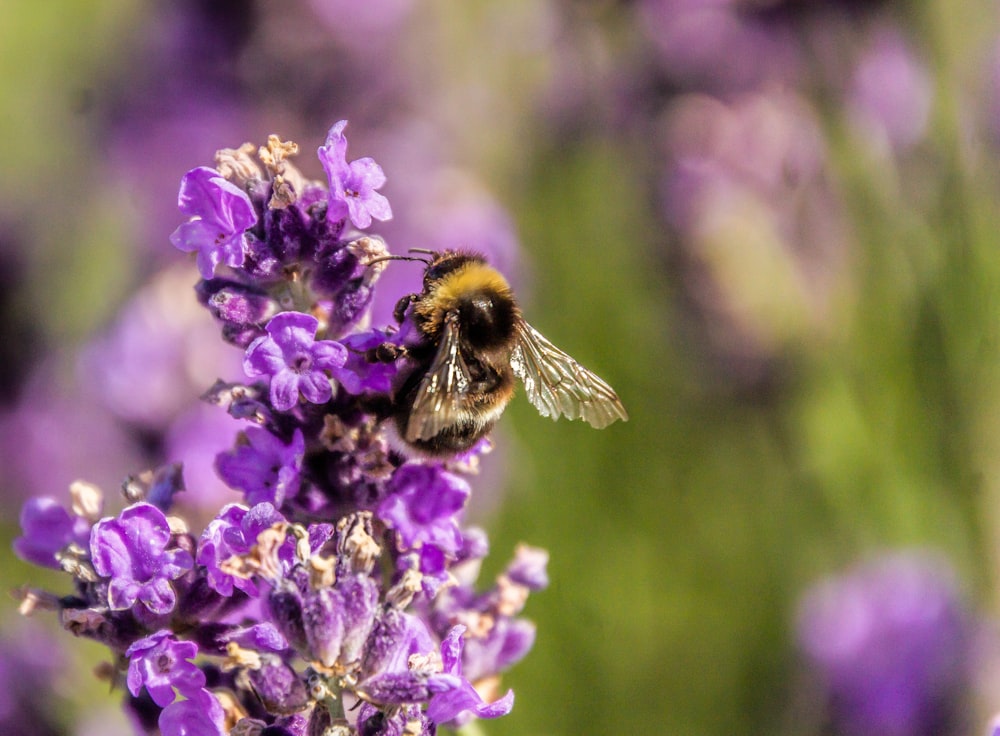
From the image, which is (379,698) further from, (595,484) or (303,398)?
(595,484)

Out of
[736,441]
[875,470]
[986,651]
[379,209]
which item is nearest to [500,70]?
[736,441]

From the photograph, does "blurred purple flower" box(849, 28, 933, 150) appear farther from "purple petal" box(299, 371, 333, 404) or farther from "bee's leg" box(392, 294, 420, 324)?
"purple petal" box(299, 371, 333, 404)

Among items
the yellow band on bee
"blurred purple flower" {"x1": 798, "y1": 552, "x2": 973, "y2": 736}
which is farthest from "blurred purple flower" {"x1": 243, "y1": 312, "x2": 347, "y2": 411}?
"blurred purple flower" {"x1": 798, "y1": 552, "x2": 973, "y2": 736}

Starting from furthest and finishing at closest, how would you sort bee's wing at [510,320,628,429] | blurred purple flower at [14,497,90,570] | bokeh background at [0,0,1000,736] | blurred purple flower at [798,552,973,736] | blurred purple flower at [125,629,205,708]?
bokeh background at [0,0,1000,736], blurred purple flower at [798,552,973,736], bee's wing at [510,320,628,429], blurred purple flower at [14,497,90,570], blurred purple flower at [125,629,205,708]

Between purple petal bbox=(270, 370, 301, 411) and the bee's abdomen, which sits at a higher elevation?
the bee's abdomen

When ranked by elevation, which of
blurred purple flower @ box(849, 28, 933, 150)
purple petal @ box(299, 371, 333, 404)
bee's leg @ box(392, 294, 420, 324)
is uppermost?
blurred purple flower @ box(849, 28, 933, 150)

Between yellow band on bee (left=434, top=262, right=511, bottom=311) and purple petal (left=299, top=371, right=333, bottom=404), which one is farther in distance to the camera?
yellow band on bee (left=434, top=262, right=511, bottom=311)

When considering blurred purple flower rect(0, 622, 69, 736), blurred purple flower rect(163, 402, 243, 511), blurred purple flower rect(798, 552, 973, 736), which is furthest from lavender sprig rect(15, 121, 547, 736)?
blurred purple flower rect(798, 552, 973, 736)

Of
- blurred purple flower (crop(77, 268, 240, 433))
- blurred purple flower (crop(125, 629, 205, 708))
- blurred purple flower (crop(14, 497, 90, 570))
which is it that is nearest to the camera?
blurred purple flower (crop(125, 629, 205, 708))
